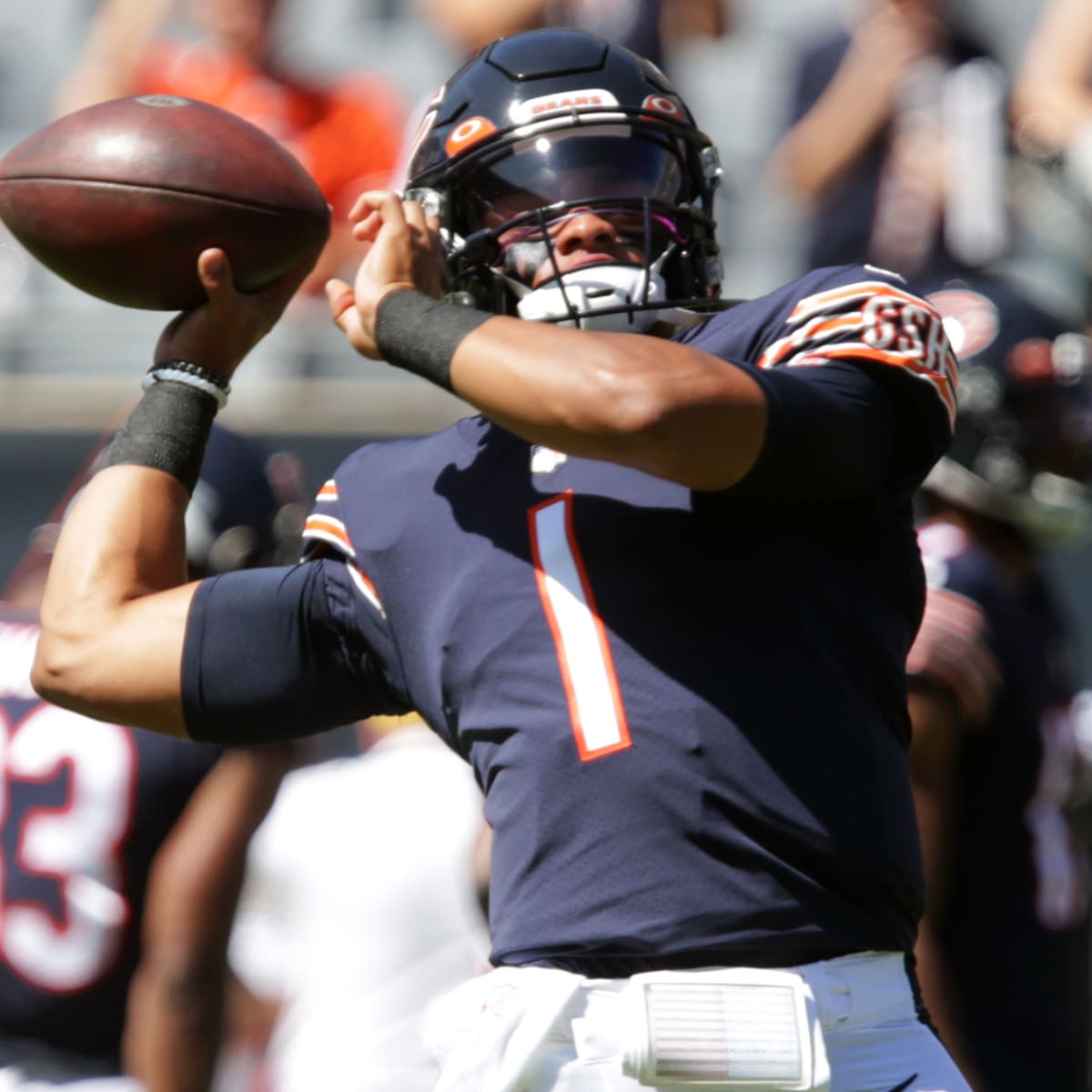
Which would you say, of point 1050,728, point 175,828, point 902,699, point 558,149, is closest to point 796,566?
point 902,699

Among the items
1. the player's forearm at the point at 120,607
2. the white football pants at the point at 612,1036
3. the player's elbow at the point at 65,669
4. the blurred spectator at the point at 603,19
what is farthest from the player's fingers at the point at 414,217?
the blurred spectator at the point at 603,19

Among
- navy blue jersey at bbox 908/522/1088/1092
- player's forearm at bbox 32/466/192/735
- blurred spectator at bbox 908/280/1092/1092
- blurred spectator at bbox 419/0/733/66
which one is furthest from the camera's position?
blurred spectator at bbox 419/0/733/66

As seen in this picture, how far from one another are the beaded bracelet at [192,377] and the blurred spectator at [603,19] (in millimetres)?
3498

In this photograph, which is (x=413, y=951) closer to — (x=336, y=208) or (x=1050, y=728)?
(x=1050, y=728)

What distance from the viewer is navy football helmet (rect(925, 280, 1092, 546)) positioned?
4.71 meters

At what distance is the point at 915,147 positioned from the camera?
688 centimetres

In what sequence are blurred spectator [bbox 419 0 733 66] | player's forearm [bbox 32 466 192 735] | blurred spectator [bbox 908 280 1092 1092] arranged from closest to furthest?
player's forearm [bbox 32 466 192 735] → blurred spectator [bbox 908 280 1092 1092] → blurred spectator [bbox 419 0 733 66]

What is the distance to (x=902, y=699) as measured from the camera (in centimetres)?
241

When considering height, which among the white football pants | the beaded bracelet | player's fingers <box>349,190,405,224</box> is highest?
player's fingers <box>349,190,405,224</box>

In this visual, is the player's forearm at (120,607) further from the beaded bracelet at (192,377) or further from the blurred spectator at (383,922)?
the blurred spectator at (383,922)

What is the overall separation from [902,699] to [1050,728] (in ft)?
6.78

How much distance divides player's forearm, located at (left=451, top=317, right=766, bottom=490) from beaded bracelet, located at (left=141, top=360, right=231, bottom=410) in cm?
60

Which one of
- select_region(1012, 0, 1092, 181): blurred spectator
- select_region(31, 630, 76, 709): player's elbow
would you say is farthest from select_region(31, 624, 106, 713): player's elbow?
select_region(1012, 0, 1092, 181): blurred spectator

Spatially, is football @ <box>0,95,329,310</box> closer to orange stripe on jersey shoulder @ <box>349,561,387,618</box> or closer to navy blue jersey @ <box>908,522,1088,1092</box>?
orange stripe on jersey shoulder @ <box>349,561,387,618</box>
